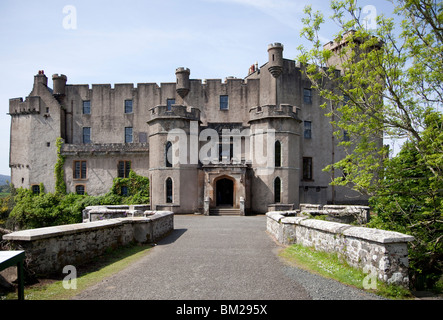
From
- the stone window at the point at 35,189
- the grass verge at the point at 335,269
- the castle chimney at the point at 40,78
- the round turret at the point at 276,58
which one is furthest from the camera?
the castle chimney at the point at 40,78

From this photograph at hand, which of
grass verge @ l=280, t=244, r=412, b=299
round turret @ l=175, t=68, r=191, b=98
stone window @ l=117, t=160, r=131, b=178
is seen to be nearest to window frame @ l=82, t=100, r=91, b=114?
stone window @ l=117, t=160, r=131, b=178

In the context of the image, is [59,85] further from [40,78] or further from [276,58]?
[276,58]

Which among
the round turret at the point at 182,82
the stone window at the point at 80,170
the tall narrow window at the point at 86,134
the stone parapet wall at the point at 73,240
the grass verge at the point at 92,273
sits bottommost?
the grass verge at the point at 92,273

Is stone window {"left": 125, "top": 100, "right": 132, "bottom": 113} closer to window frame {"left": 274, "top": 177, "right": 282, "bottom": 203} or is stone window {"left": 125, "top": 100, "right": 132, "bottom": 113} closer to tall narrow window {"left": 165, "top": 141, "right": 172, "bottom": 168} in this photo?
tall narrow window {"left": 165, "top": 141, "right": 172, "bottom": 168}

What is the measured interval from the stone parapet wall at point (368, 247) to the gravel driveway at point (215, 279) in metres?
0.75

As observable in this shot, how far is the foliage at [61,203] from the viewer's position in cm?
2500

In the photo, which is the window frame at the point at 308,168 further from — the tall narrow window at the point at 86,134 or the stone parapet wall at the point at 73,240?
the tall narrow window at the point at 86,134


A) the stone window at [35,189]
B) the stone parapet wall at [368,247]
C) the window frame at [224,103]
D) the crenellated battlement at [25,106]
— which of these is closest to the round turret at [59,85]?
the crenellated battlement at [25,106]

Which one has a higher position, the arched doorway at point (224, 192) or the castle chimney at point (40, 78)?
the castle chimney at point (40, 78)

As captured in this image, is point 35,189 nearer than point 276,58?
No

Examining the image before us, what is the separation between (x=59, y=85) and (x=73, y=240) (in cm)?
2881

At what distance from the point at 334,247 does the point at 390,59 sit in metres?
5.36

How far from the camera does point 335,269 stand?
24.3ft

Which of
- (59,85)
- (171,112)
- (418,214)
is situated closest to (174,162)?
(171,112)
